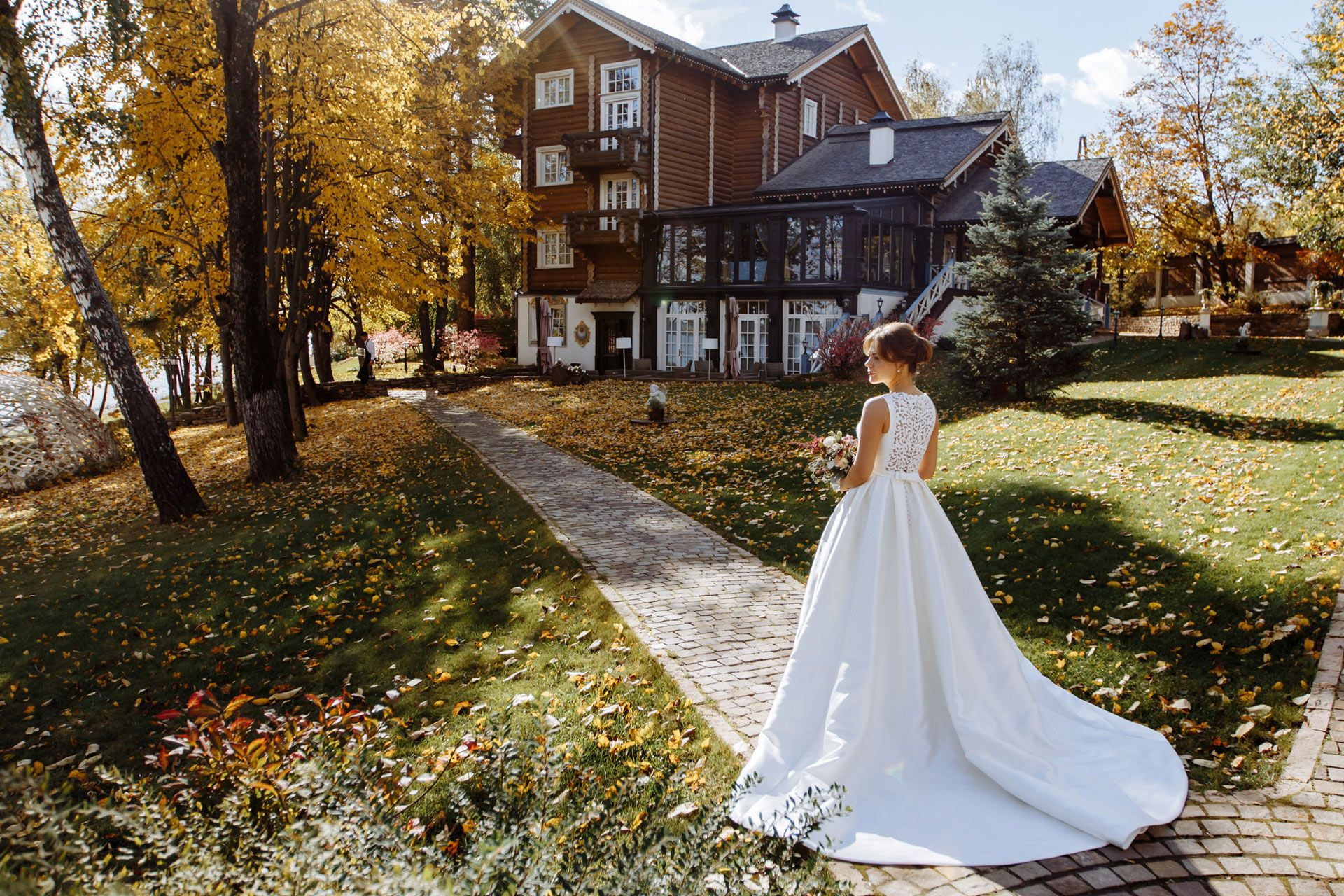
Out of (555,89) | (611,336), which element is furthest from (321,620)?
(555,89)

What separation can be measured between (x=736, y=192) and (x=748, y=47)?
6.92 m

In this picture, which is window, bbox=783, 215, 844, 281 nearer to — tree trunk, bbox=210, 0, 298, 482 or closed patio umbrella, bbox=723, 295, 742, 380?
closed patio umbrella, bbox=723, 295, 742, 380

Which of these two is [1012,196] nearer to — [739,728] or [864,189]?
[864,189]

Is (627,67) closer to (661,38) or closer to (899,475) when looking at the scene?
(661,38)

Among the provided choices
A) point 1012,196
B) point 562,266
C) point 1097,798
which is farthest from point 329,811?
point 562,266

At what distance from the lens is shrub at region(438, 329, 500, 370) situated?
35.4 m

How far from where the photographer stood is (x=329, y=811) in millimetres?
3352

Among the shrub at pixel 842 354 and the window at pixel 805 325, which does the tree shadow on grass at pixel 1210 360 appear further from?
the window at pixel 805 325

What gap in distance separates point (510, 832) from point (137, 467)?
2190 cm

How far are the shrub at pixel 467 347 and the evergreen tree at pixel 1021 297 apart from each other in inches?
858

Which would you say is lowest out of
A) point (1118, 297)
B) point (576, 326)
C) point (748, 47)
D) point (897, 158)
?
point (576, 326)

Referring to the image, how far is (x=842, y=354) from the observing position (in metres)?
24.8

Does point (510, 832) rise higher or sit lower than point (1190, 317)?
lower

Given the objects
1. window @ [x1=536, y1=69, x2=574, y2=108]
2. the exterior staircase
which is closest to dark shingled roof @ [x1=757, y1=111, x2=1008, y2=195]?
the exterior staircase
